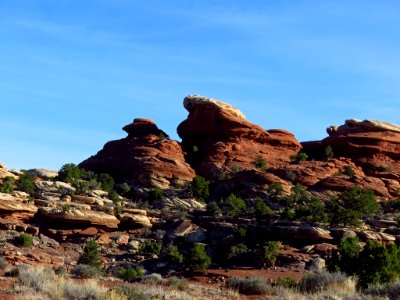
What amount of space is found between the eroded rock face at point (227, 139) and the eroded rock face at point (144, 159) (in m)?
2.73

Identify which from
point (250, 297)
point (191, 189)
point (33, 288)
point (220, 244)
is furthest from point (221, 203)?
point (33, 288)

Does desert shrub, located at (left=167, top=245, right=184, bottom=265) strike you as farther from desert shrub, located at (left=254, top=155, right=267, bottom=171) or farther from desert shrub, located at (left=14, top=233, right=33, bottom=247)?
desert shrub, located at (left=254, top=155, right=267, bottom=171)

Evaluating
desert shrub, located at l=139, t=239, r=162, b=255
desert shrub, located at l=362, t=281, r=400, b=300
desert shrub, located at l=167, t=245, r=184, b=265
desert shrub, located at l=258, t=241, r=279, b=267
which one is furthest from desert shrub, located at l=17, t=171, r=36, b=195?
desert shrub, located at l=362, t=281, r=400, b=300

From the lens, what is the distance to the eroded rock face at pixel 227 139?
59.1 m

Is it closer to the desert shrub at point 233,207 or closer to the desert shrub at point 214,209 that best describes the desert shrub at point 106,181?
the desert shrub at point 214,209

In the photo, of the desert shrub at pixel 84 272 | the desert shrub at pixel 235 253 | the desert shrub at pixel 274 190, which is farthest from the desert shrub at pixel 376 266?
the desert shrub at pixel 274 190

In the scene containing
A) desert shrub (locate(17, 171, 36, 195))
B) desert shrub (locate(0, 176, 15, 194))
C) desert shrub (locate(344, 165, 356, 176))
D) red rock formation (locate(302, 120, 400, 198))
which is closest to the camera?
desert shrub (locate(0, 176, 15, 194))

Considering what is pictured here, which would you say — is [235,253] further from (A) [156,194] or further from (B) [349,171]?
(B) [349,171]

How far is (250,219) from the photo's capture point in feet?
131

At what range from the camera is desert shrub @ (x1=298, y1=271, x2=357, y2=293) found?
54.7 feet

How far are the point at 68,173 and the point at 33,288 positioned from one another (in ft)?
128

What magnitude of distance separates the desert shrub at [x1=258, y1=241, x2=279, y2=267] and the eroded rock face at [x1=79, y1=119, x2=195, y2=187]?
2297 cm

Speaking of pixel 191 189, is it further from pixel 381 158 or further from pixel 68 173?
pixel 381 158

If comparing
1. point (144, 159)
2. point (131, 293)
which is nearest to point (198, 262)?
point (131, 293)
